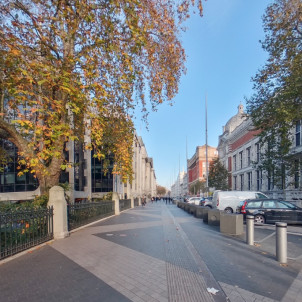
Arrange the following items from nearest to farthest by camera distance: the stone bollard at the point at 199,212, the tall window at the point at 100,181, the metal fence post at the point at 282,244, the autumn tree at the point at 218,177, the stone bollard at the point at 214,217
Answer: the metal fence post at the point at 282,244 → the stone bollard at the point at 214,217 → the stone bollard at the point at 199,212 → the tall window at the point at 100,181 → the autumn tree at the point at 218,177

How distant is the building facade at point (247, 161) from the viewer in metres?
25.8

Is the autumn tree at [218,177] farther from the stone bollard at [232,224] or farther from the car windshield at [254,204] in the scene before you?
the stone bollard at [232,224]

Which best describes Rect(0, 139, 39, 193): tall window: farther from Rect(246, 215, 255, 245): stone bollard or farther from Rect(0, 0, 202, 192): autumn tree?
Rect(246, 215, 255, 245): stone bollard

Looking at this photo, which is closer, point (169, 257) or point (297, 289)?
point (297, 289)

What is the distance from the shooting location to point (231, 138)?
5281cm

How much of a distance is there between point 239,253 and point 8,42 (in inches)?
357

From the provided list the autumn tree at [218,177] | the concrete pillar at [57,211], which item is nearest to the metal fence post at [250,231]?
the concrete pillar at [57,211]

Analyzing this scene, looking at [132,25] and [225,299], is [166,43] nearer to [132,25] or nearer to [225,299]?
[132,25]

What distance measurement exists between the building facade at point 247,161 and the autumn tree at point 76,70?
19270 mm

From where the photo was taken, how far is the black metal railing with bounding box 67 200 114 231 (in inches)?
415

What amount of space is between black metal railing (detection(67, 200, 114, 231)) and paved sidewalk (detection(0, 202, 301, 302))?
293 cm

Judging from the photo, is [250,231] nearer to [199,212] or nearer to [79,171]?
[199,212]

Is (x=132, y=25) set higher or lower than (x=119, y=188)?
higher

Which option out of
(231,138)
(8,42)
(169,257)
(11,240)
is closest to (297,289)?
(169,257)
